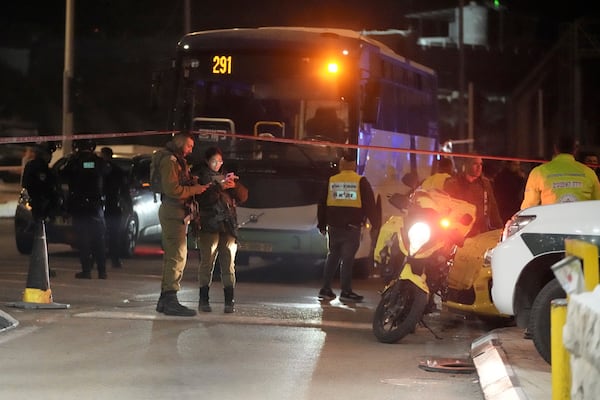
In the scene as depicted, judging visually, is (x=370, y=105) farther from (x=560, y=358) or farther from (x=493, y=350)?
(x=560, y=358)

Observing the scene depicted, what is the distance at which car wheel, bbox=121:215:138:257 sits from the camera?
16.0 meters

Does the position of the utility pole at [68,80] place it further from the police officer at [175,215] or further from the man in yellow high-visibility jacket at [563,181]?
the man in yellow high-visibility jacket at [563,181]

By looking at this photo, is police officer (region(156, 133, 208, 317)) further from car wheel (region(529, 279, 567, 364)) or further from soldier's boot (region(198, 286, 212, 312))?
car wheel (region(529, 279, 567, 364))

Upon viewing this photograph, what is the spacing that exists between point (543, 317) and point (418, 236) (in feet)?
6.27

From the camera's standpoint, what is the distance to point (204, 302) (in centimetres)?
1067

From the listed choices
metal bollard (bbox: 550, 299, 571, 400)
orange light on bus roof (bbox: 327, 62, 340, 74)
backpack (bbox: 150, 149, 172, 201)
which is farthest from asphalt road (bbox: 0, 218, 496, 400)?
orange light on bus roof (bbox: 327, 62, 340, 74)

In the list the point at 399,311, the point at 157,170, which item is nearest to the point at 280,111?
the point at 157,170

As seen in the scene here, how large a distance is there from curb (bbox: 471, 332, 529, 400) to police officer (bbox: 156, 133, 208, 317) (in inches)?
124

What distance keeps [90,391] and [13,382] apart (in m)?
0.61

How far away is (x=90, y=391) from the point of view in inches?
273

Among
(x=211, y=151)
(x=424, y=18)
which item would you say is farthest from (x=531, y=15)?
(x=211, y=151)

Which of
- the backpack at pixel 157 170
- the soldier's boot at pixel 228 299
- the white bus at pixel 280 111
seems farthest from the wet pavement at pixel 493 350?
the white bus at pixel 280 111

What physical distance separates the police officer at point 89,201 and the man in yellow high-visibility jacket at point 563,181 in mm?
6440

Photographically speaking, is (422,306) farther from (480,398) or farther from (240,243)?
(240,243)
